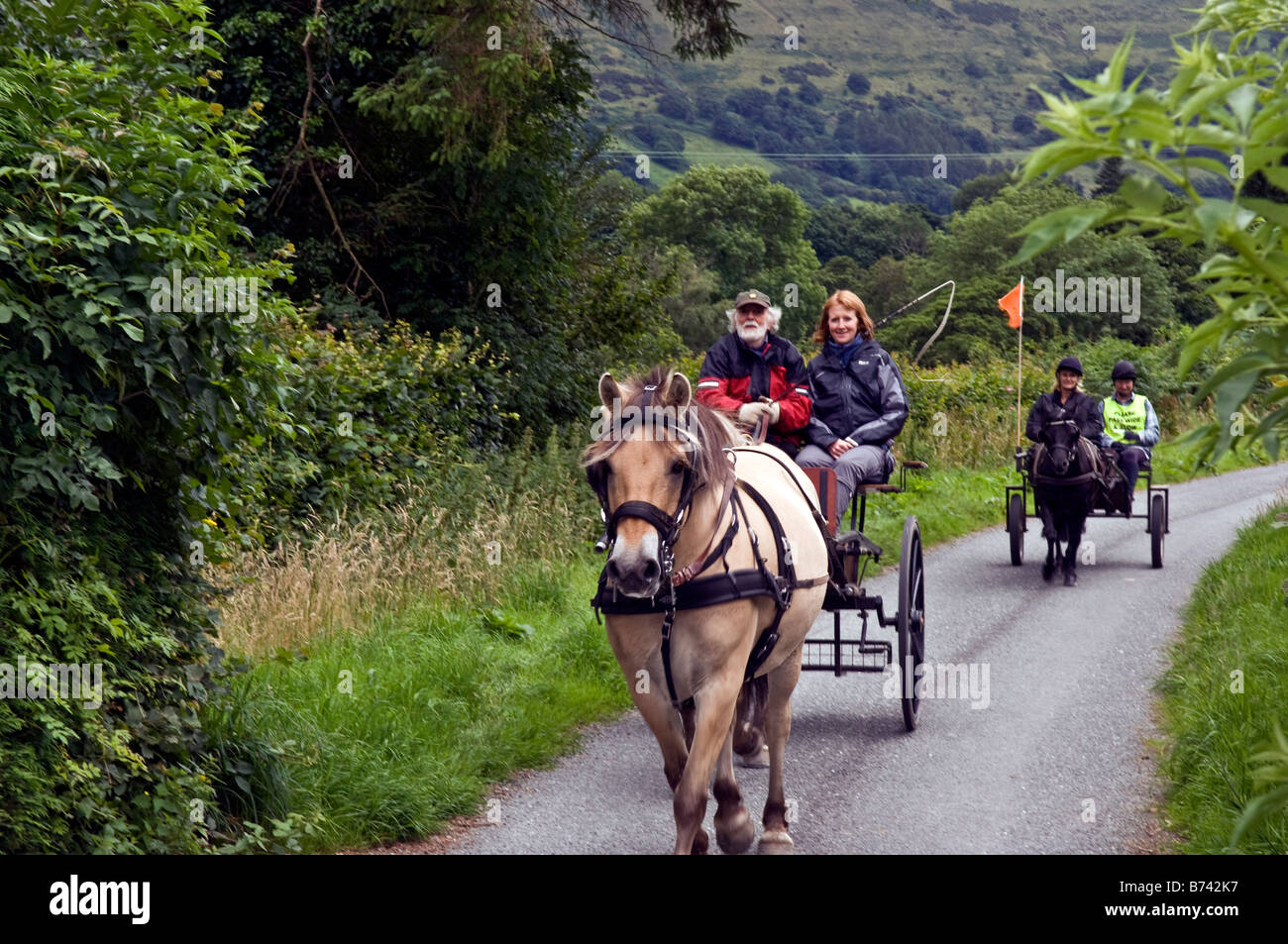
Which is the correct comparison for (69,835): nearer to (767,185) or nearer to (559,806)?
(559,806)

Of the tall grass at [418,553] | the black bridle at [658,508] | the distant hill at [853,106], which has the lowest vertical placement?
the tall grass at [418,553]

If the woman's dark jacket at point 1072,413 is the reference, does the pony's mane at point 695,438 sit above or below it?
above

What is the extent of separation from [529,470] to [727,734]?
664 cm

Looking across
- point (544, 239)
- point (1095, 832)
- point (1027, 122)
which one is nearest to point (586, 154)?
point (544, 239)

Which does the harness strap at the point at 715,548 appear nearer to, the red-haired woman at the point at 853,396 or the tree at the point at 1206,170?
the red-haired woman at the point at 853,396

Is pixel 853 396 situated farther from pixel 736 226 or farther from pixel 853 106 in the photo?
pixel 853 106

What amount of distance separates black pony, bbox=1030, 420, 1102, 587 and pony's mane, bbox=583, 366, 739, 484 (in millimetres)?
8082

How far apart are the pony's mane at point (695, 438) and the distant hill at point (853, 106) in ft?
343

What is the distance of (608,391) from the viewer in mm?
4508

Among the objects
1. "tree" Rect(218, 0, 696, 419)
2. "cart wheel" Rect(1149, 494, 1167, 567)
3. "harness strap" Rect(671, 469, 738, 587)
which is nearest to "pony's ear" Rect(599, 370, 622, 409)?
"harness strap" Rect(671, 469, 738, 587)

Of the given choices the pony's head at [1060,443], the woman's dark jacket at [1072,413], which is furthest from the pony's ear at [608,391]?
the woman's dark jacket at [1072,413]

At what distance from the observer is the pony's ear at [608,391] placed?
175 inches

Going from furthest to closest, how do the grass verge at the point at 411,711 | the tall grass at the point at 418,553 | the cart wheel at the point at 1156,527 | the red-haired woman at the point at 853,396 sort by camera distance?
the cart wheel at the point at 1156,527 → the red-haired woman at the point at 853,396 → the tall grass at the point at 418,553 → the grass verge at the point at 411,711

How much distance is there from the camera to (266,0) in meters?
14.3
